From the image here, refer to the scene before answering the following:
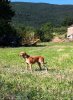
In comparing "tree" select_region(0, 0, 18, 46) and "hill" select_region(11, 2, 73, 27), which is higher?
"tree" select_region(0, 0, 18, 46)

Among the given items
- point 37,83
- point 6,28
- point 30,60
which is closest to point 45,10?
point 6,28

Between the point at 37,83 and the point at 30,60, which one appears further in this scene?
the point at 30,60

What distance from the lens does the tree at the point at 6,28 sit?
48031 millimetres

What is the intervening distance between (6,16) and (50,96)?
42.0 m

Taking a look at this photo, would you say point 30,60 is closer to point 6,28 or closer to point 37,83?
point 37,83

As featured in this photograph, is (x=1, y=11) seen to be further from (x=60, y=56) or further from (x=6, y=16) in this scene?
(x=60, y=56)

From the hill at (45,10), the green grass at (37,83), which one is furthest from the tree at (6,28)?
the hill at (45,10)

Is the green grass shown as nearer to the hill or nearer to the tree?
the tree

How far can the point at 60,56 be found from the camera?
3117 centimetres

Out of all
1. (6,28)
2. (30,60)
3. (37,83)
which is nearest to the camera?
(37,83)

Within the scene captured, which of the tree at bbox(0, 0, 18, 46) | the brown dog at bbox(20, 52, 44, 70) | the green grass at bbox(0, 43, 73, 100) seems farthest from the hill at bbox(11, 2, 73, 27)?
the brown dog at bbox(20, 52, 44, 70)

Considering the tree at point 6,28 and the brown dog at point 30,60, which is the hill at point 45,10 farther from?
the brown dog at point 30,60

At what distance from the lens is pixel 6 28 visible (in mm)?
49156

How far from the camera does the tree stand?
48031 mm
